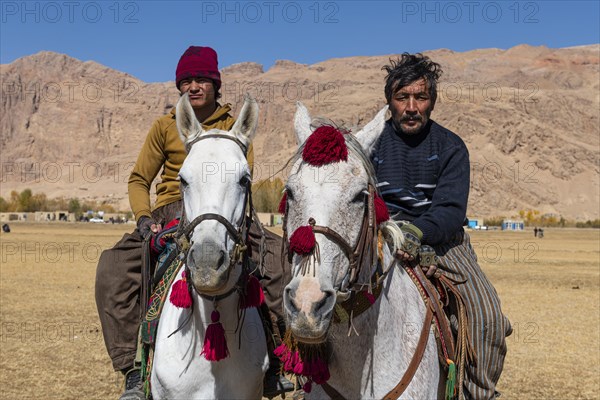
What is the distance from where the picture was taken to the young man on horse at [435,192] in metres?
4.64

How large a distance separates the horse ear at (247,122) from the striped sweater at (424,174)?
104 cm

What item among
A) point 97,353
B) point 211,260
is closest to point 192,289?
point 211,260

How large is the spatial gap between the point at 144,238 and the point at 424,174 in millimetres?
2594

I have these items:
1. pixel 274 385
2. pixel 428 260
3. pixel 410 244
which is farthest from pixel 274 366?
pixel 410 244

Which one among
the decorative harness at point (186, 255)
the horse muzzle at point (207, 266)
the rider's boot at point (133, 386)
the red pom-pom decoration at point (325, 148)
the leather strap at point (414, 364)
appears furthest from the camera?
the rider's boot at point (133, 386)

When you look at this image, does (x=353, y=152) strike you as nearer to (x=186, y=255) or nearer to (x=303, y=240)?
(x=303, y=240)

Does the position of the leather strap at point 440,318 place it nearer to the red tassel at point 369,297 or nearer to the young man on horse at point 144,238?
the red tassel at point 369,297

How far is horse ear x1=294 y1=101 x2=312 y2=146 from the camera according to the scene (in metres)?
Answer: 4.02

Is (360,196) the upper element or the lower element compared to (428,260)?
upper

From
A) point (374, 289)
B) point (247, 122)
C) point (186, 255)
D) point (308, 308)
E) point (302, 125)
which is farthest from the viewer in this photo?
point (247, 122)

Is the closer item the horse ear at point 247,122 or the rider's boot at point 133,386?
the horse ear at point 247,122

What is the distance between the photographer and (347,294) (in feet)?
11.6

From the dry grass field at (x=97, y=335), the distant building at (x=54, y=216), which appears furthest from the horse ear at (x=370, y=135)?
the distant building at (x=54, y=216)

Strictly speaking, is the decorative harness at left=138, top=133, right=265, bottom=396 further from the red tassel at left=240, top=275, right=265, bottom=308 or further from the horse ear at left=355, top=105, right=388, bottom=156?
the horse ear at left=355, top=105, right=388, bottom=156
